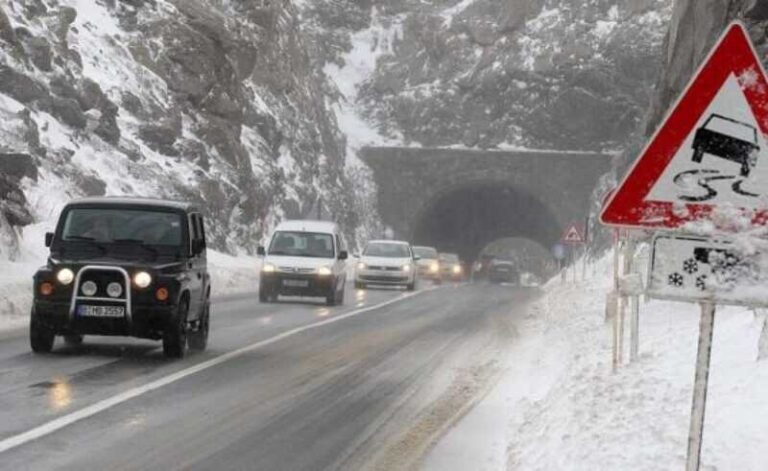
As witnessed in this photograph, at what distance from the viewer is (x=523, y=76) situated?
70.2m

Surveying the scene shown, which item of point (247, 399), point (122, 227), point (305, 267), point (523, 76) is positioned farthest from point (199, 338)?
point (523, 76)

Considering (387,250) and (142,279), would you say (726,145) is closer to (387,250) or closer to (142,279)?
(142,279)

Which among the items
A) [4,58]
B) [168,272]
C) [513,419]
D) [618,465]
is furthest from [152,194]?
[618,465]

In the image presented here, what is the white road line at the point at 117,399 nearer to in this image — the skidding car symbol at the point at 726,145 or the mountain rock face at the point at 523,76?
the skidding car symbol at the point at 726,145

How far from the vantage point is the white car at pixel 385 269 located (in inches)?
1405

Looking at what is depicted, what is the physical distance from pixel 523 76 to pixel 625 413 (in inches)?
2524

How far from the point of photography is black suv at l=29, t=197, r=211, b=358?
40.5ft

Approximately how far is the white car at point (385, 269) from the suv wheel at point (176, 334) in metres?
22.7

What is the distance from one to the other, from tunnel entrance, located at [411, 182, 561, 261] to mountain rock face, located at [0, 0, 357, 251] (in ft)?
34.5

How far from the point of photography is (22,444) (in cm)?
758

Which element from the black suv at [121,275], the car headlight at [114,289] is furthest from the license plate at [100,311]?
the car headlight at [114,289]

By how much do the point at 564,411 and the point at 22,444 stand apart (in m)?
3.98

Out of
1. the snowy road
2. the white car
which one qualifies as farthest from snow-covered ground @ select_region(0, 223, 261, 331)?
the white car

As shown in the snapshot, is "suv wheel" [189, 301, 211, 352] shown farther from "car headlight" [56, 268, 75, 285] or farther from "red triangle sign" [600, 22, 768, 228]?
"red triangle sign" [600, 22, 768, 228]
